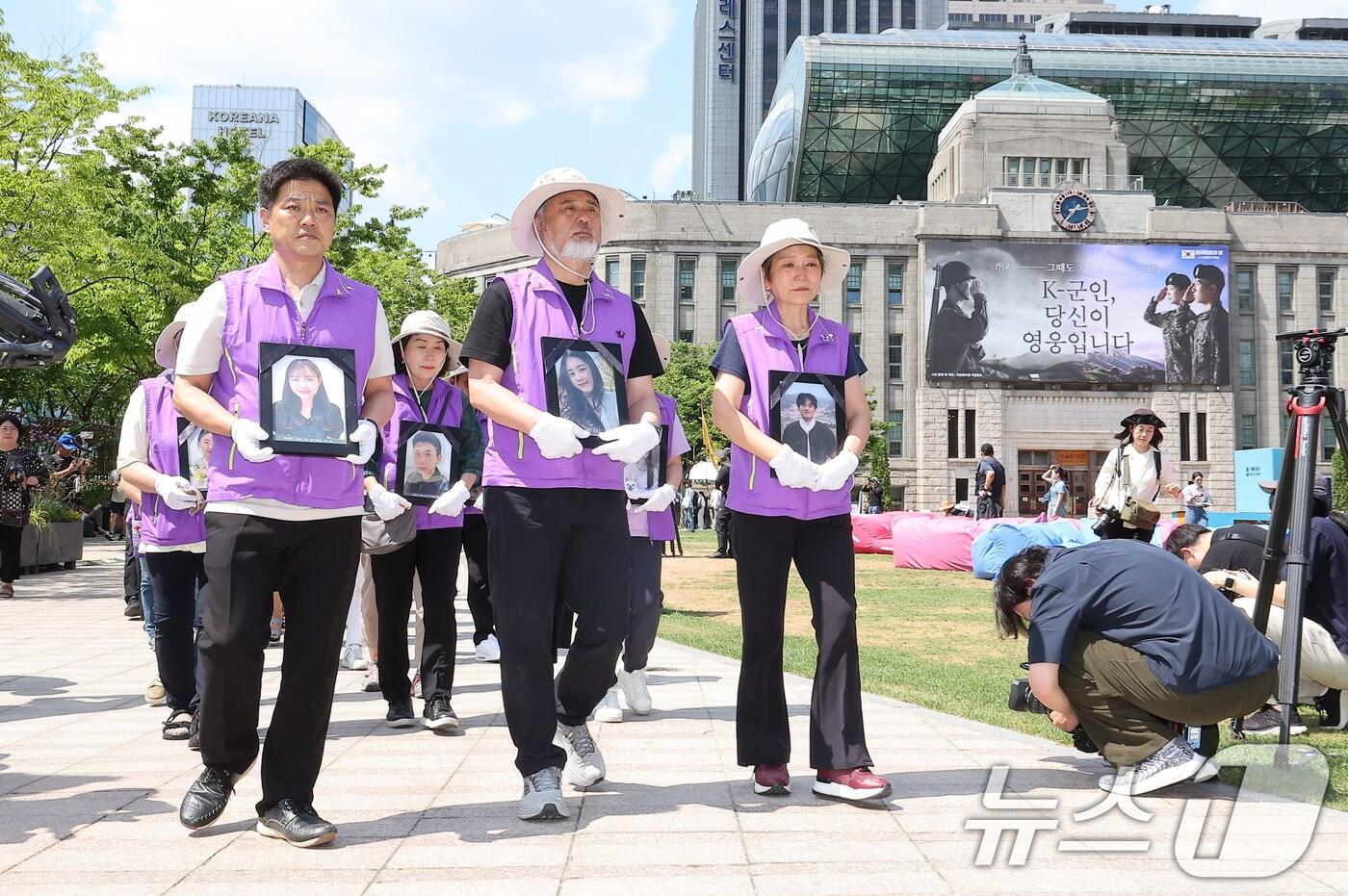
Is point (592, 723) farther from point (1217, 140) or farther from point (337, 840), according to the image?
point (1217, 140)

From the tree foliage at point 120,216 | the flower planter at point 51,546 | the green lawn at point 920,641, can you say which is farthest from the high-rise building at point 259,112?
the green lawn at point 920,641

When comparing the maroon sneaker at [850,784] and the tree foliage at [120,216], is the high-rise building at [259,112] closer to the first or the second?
the tree foliage at [120,216]

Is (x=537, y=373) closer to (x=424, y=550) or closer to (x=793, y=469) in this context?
(x=793, y=469)

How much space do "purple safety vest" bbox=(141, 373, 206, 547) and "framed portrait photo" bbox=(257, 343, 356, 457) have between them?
80.3 inches

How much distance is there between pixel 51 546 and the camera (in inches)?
749

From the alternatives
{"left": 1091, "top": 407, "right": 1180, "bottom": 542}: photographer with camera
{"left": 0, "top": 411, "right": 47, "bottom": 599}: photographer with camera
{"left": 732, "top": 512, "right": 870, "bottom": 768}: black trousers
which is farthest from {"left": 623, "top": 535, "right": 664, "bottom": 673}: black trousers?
{"left": 0, "top": 411, "right": 47, "bottom": 599}: photographer with camera

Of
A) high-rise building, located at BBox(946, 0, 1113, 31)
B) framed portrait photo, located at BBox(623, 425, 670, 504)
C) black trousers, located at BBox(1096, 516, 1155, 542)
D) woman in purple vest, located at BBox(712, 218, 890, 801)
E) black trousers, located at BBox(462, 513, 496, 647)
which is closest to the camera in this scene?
woman in purple vest, located at BBox(712, 218, 890, 801)

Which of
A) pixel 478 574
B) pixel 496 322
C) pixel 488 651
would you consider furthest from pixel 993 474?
pixel 496 322

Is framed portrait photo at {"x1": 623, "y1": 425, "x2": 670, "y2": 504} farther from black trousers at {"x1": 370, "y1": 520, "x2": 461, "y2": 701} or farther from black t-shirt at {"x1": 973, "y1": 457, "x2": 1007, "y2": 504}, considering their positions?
black t-shirt at {"x1": 973, "y1": 457, "x2": 1007, "y2": 504}

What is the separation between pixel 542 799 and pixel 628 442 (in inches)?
49.3

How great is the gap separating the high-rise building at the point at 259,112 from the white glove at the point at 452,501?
6744 inches

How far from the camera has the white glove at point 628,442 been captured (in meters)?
3.94

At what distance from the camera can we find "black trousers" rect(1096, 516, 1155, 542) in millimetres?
8188

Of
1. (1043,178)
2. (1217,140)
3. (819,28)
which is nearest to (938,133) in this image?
(1043,178)
